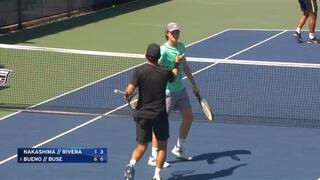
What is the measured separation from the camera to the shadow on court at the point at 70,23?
2207cm

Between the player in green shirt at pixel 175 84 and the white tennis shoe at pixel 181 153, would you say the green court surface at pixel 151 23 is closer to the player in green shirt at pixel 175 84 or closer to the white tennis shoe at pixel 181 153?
the white tennis shoe at pixel 181 153

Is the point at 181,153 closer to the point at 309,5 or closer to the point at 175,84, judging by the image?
the point at 175,84

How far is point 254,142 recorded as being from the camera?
1148cm

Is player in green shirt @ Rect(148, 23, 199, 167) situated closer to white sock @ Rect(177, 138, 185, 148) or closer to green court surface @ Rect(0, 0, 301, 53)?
white sock @ Rect(177, 138, 185, 148)

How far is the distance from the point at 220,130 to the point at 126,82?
3883mm

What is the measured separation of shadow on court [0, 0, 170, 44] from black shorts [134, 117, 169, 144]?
42.1 feet

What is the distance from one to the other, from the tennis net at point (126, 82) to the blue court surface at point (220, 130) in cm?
2

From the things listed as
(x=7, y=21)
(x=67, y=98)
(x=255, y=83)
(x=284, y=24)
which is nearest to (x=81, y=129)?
(x=67, y=98)

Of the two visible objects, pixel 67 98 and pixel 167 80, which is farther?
pixel 67 98

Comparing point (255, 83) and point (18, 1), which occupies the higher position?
point (18, 1)

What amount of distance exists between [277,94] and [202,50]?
5.38 meters

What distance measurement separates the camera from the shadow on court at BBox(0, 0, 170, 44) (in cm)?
2207

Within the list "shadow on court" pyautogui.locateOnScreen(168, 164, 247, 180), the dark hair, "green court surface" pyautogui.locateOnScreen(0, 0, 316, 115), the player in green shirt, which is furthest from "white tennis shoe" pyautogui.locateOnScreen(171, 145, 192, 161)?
"green court surface" pyautogui.locateOnScreen(0, 0, 316, 115)

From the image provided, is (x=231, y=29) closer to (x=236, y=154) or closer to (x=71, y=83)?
(x=71, y=83)
